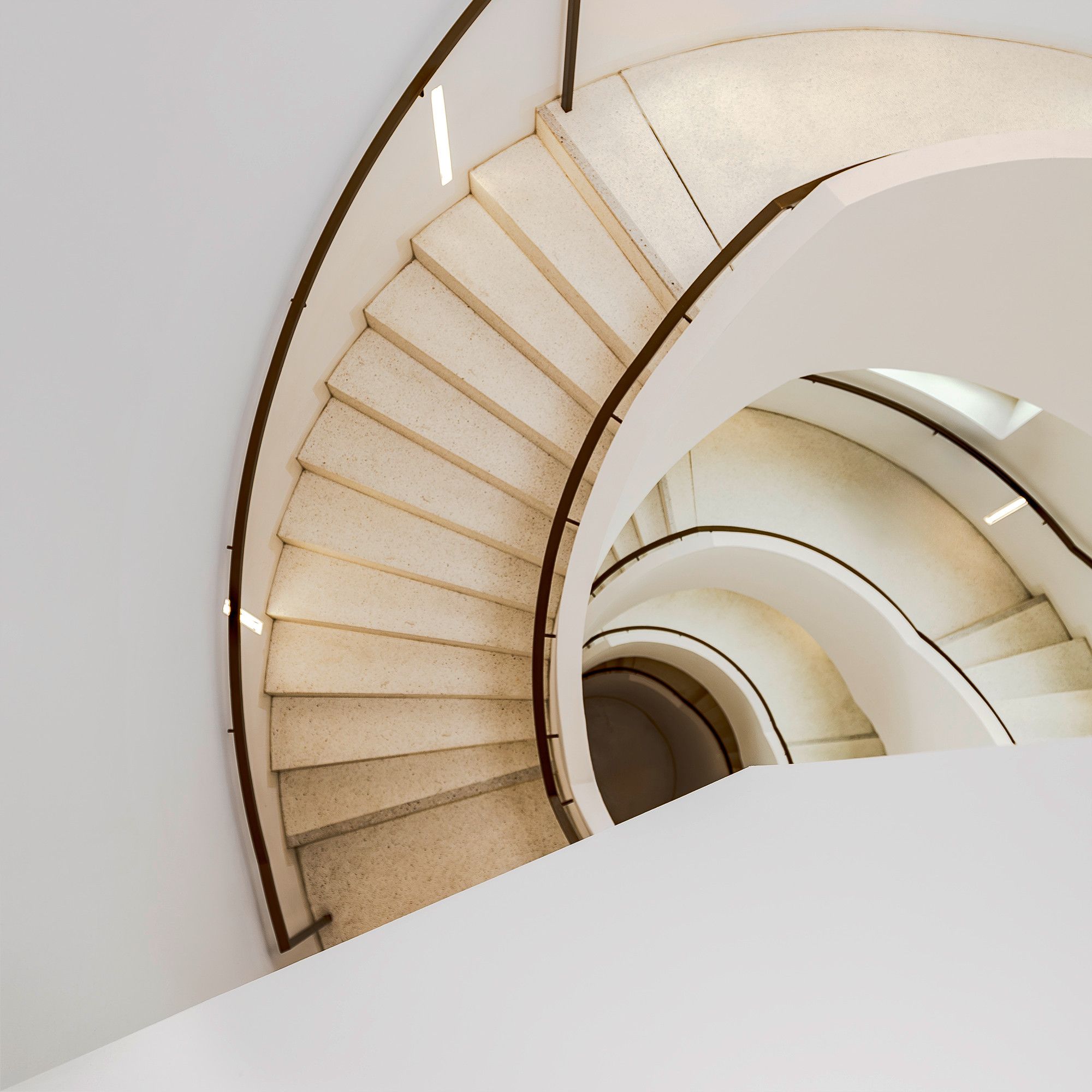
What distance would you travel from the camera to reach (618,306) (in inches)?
181

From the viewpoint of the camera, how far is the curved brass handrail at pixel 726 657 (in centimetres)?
1020

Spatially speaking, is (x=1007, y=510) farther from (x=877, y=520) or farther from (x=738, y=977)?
(x=738, y=977)

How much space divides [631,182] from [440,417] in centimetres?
195

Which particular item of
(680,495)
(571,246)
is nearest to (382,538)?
(571,246)

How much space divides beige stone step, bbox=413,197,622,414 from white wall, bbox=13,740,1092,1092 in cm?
372

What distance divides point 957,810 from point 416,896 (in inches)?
151

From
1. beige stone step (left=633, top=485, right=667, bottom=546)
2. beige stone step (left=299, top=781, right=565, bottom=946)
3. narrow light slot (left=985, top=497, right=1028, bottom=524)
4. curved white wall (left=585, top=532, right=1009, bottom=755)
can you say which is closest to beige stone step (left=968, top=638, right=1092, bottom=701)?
curved white wall (left=585, top=532, right=1009, bottom=755)

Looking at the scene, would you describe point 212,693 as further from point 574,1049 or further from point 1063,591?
point 1063,591

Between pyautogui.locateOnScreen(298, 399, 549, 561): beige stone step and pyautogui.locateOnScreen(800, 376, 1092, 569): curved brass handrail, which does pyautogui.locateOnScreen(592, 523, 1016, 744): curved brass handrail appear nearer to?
pyautogui.locateOnScreen(800, 376, 1092, 569): curved brass handrail

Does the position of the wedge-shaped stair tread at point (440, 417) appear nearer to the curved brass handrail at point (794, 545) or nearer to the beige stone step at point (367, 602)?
the beige stone step at point (367, 602)

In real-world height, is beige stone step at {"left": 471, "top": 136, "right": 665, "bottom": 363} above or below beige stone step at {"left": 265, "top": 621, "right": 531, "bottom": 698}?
above

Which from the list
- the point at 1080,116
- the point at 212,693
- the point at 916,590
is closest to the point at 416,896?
the point at 212,693

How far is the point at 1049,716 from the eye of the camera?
7.83 meters

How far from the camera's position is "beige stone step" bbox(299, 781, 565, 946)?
427cm
